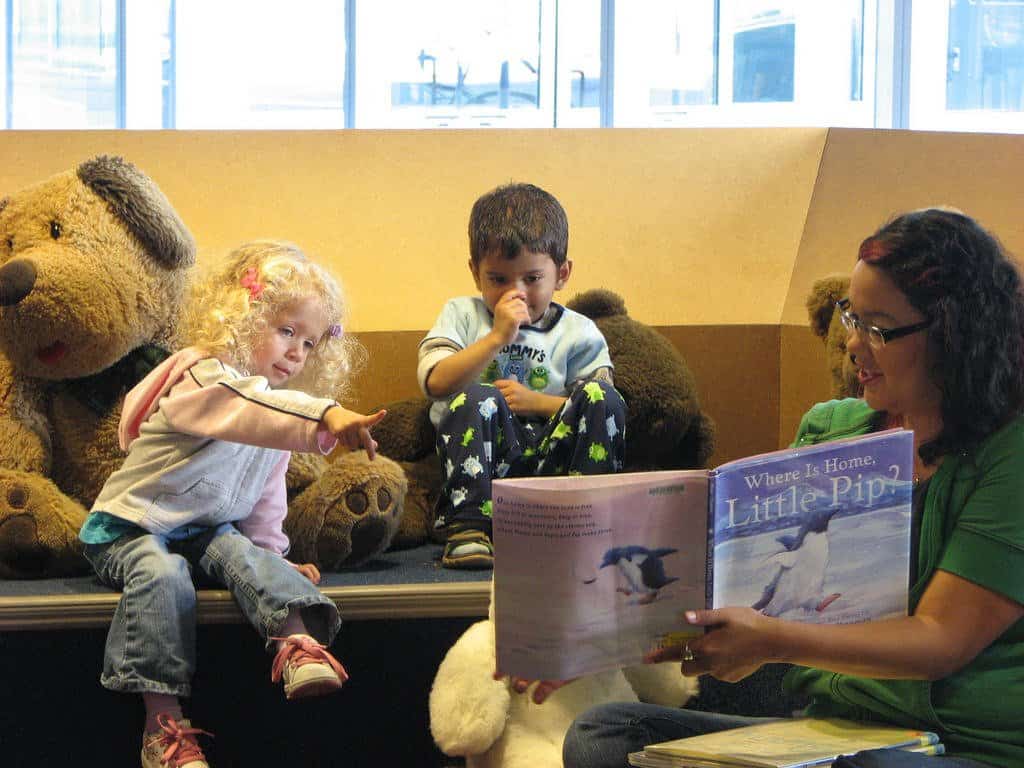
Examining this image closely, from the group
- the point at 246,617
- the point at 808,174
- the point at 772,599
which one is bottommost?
the point at 246,617

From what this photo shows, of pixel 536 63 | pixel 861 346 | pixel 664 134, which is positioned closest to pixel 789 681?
pixel 861 346

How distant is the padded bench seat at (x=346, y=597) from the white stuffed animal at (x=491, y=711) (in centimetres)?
21

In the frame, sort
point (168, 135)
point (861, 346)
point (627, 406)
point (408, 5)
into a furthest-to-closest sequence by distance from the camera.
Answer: point (408, 5) < point (168, 135) < point (627, 406) < point (861, 346)

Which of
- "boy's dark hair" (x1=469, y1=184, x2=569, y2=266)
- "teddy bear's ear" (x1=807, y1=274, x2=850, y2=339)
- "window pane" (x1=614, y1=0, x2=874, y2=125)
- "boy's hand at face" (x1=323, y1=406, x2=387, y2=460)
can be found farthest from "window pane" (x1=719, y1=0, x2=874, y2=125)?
"boy's hand at face" (x1=323, y1=406, x2=387, y2=460)

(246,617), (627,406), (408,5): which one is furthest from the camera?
(408,5)

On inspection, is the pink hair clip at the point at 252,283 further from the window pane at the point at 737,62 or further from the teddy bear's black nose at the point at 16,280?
the window pane at the point at 737,62

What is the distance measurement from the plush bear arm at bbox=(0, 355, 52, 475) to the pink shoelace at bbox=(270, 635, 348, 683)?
0.56 metres

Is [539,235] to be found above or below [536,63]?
below

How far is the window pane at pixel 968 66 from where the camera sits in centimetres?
439

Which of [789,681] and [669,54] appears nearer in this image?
[789,681]

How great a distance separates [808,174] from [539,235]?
764 mm

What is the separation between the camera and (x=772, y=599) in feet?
3.41

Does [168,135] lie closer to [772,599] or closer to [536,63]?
[772,599]

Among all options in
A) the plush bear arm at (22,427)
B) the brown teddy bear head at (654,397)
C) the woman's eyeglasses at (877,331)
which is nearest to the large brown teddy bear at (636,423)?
the brown teddy bear head at (654,397)
